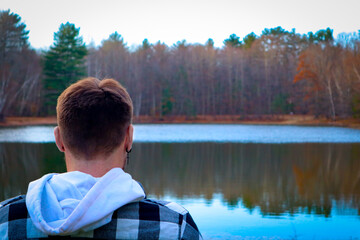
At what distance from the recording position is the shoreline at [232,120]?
1583 inches

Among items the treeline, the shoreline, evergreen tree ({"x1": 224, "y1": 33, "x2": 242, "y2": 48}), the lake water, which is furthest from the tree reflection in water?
evergreen tree ({"x1": 224, "y1": 33, "x2": 242, "y2": 48})

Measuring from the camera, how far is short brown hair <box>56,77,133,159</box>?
42.1 inches

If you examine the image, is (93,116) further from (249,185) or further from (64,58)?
(64,58)

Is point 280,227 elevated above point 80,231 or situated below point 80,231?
below

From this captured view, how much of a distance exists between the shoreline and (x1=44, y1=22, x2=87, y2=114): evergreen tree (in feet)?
11.7

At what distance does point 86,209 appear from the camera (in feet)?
3.07

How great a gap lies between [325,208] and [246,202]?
1.27m

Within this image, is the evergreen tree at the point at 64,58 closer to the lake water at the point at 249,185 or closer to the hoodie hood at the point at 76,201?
the lake water at the point at 249,185

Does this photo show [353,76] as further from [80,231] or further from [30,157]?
[80,231]

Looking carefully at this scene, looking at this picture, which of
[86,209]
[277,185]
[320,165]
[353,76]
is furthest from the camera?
[353,76]

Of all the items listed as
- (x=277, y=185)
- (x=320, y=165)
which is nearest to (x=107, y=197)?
(x=277, y=185)

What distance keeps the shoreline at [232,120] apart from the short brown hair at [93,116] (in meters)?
39.6

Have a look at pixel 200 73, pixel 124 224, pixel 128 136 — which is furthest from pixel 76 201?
pixel 200 73

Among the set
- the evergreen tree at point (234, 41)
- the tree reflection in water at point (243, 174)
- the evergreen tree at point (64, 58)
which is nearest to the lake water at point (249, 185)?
the tree reflection in water at point (243, 174)
